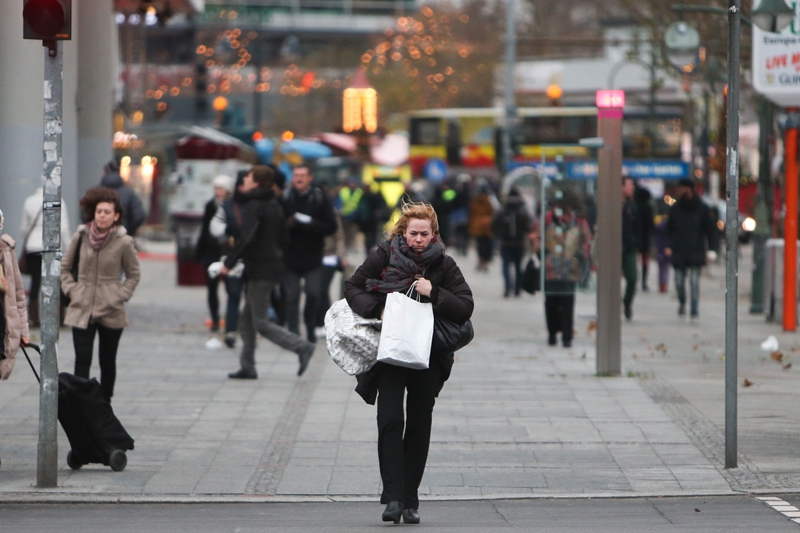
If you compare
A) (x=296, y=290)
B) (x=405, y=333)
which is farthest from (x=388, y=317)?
(x=296, y=290)

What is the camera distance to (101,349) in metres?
8.89

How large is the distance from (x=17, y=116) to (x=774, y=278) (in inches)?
348

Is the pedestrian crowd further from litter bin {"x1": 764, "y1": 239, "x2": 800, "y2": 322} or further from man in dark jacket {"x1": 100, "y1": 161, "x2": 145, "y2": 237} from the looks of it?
litter bin {"x1": 764, "y1": 239, "x2": 800, "y2": 322}

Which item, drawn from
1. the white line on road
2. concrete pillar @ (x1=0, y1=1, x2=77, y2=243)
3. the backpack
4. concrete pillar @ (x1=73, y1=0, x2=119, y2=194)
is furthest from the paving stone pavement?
the backpack

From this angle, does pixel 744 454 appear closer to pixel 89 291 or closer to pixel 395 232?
pixel 395 232

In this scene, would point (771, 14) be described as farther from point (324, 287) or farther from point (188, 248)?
point (188, 248)

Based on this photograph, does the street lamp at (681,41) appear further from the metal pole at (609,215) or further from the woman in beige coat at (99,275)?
the woman in beige coat at (99,275)

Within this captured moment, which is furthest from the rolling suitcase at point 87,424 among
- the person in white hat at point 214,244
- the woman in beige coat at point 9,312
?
the person in white hat at point 214,244

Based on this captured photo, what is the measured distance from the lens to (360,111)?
35.6m

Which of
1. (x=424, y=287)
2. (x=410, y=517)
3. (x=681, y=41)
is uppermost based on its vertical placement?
(x=681, y=41)

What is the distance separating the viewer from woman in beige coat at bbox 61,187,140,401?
341 inches

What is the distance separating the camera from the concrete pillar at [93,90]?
691 inches

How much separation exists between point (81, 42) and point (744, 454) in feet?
39.0

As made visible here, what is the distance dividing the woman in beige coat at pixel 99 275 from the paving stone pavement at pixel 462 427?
28.7 inches
